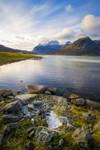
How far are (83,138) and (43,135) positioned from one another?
356cm

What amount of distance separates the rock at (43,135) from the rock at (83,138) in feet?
7.52

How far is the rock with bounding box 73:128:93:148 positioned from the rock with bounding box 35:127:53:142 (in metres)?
2.29

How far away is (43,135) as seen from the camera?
17.1m

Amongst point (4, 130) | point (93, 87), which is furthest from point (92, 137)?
point (93, 87)

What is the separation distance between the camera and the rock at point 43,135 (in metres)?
16.8

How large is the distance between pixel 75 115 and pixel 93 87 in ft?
77.8

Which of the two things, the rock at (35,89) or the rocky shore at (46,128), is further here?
the rock at (35,89)

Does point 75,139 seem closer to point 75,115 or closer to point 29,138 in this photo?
point 29,138

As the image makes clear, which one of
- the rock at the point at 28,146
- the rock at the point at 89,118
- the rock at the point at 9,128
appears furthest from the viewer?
the rock at the point at 89,118

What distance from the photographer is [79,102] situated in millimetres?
31578

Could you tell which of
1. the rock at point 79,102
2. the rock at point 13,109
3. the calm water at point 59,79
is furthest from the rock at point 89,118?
the calm water at point 59,79

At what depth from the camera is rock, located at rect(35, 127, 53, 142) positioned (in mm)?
16781

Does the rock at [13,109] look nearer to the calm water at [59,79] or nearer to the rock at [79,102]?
the rock at [79,102]

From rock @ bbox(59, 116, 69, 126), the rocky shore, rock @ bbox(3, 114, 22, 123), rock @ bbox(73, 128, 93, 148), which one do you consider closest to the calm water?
the rocky shore
